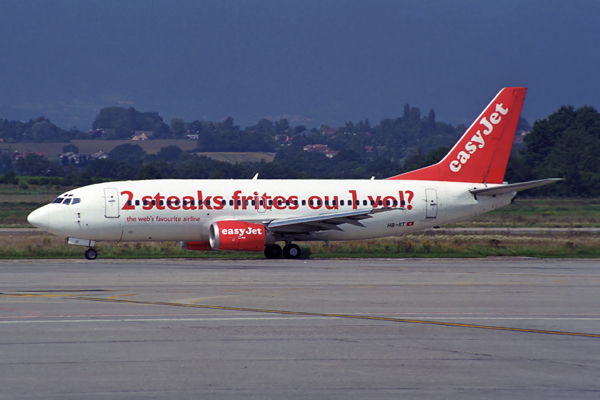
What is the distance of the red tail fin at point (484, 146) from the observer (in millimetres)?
35844

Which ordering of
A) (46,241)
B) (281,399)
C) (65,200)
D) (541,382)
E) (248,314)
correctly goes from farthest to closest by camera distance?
(46,241) → (65,200) → (248,314) → (541,382) → (281,399)

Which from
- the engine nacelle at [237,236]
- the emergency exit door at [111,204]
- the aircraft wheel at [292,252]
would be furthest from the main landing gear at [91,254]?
the aircraft wheel at [292,252]

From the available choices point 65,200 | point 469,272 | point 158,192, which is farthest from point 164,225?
point 469,272

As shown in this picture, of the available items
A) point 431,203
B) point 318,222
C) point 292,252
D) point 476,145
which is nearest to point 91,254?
point 292,252

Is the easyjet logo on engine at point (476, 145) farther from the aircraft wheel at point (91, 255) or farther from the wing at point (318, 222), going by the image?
the aircraft wheel at point (91, 255)

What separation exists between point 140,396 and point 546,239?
112 ft

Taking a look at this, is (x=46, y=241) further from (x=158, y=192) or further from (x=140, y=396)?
(x=140, y=396)

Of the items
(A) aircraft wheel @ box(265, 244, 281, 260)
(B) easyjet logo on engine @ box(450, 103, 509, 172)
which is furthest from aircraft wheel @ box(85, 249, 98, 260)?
(B) easyjet logo on engine @ box(450, 103, 509, 172)

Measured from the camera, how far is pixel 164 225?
105 ft

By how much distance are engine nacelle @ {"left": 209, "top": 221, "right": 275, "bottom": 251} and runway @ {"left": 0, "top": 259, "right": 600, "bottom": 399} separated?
20.9 feet

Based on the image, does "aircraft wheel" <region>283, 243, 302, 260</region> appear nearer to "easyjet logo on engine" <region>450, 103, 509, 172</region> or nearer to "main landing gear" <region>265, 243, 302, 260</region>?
"main landing gear" <region>265, 243, 302, 260</region>

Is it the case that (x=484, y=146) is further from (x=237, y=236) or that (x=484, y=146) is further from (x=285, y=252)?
(x=237, y=236)

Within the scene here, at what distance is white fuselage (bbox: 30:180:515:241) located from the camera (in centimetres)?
3161

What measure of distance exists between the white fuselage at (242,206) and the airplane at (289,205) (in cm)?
4
